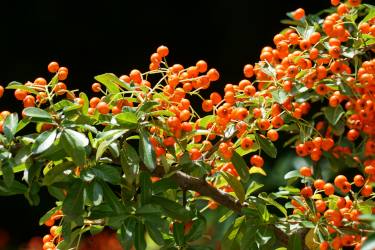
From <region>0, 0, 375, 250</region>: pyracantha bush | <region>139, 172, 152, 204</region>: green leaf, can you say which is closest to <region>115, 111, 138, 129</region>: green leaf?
<region>0, 0, 375, 250</region>: pyracantha bush

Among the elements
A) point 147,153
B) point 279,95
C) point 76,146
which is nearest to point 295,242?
point 279,95

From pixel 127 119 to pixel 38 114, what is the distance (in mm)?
144

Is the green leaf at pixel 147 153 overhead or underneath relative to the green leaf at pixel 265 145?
overhead

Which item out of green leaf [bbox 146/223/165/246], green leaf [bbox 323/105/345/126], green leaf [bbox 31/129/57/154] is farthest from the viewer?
green leaf [bbox 323/105/345/126]

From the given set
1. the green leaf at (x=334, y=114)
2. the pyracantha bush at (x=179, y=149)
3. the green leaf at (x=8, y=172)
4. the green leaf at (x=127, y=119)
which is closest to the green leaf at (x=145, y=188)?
the pyracantha bush at (x=179, y=149)

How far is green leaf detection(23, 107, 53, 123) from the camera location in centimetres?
113

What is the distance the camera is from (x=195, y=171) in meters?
1.32

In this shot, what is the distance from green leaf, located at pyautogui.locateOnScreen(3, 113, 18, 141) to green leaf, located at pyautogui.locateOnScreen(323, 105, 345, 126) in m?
0.66

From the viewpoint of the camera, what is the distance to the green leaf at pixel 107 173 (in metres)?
1.15

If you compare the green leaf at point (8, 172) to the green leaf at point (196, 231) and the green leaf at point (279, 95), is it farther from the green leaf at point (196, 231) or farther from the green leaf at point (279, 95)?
the green leaf at point (279, 95)

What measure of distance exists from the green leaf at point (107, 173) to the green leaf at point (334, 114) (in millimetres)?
529

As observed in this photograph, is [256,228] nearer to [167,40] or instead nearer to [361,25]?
[361,25]

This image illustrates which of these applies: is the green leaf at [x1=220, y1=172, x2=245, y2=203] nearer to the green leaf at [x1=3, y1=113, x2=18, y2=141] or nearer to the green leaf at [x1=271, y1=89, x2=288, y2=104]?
the green leaf at [x1=271, y1=89, x2=288, y2=104]

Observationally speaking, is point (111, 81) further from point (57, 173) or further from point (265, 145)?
point (265, 145)
